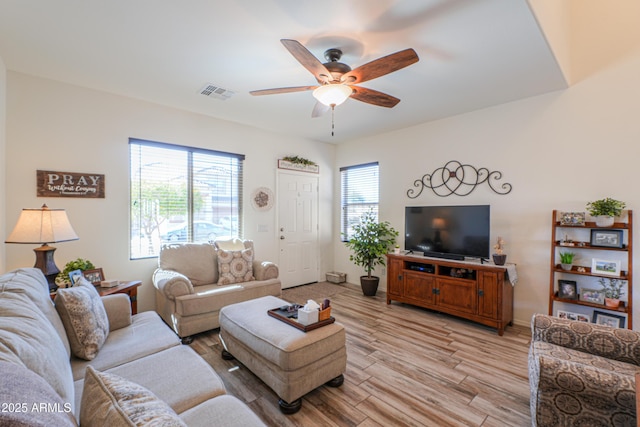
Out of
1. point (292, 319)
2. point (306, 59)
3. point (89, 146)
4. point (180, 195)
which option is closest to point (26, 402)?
point (292, 319)

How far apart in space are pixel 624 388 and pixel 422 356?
1468 millimetres

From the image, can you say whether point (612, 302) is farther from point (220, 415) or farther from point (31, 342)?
point (31, 342)

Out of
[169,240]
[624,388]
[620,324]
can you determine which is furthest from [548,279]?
[169,240]

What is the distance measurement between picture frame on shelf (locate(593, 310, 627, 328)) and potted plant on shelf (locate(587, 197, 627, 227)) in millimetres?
910

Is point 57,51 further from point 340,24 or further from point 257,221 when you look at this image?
point 257,221

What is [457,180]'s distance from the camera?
3.93 meters

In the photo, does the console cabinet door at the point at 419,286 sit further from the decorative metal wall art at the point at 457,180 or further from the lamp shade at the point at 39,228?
the lamp shade at the point at 39,228

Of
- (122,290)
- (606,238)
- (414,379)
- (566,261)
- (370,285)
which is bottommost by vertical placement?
(414,379)

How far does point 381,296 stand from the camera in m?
4.56

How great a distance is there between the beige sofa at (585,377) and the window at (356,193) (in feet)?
10.7

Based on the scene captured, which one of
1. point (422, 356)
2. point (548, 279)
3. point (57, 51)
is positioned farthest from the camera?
point (548, 279)

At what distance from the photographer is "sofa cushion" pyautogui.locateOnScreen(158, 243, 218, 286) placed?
338 centimetres

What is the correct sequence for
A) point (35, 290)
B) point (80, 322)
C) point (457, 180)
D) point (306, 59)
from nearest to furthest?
point (35, 290), point (80, 322), point (306, 59), point (457, 180)

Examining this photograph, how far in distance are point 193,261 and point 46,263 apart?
132 centimetres
